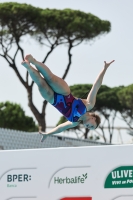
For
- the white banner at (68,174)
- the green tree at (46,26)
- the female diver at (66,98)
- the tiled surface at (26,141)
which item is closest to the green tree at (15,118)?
the green tree at (46,26)

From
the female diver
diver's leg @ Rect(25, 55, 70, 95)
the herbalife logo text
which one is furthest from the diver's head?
the herbalife logo text

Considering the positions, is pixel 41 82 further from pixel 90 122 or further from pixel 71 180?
pixel 71 180

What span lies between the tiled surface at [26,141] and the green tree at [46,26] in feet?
44.5

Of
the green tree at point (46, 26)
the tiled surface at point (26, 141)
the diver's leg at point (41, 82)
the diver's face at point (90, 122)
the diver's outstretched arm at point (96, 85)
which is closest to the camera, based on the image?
the diver's leg at point (41, 82)

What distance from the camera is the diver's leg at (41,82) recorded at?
6.89 meters

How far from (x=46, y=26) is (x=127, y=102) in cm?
853

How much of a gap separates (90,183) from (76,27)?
25.2m

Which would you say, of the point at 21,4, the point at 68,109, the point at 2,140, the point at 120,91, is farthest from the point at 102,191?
the point at 120,91

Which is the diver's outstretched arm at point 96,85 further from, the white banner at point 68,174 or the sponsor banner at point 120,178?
the sponsor banner at point 120,178

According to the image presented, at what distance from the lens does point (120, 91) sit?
121 feet

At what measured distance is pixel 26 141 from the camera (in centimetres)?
1409

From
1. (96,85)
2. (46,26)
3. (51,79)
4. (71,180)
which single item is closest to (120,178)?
(71,180)

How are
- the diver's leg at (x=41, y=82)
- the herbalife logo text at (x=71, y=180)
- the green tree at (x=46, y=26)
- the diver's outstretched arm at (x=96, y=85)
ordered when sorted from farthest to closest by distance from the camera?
the green tree at (x=46, y=26) < the diver's outstretched arm at (x=96, y=85) < the diver's leg at (x=41, y=82) < the herbalife logo text at (x=71, y=180)

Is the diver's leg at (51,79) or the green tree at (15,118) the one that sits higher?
the diver's leg at (51,79)
